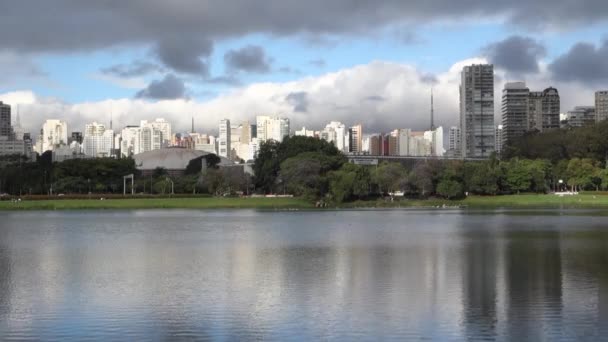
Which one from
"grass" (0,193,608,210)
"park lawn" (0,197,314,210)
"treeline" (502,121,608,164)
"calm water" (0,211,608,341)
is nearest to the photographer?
"calm water" (0,211,608,341)

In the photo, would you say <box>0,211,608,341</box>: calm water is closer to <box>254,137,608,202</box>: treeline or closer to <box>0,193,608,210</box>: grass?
<box>0,193,608,210</box>: grass

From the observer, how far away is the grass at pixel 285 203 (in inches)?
3718

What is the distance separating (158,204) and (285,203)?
15.8 meters

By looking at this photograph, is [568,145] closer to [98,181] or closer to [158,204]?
[158,204]

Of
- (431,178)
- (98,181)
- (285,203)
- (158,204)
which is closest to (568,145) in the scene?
(431,178)

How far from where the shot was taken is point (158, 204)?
10006cm

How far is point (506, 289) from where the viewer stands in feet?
78.9

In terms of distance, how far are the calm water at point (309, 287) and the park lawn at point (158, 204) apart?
2032 inches

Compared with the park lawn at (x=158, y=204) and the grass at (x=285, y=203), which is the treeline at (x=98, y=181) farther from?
the grass at (x=285, y=203)

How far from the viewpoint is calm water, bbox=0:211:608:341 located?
18438 mm

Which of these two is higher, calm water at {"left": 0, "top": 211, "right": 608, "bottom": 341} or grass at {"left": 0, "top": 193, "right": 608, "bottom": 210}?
grass at {"left": 0, "top": 193, "right": 608, "bottom": 210}

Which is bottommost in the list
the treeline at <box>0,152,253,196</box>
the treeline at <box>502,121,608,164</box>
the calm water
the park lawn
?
the calm water

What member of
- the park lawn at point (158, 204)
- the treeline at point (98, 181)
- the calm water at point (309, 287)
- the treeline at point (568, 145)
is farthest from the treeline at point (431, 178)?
the calm water at point (309, 287)

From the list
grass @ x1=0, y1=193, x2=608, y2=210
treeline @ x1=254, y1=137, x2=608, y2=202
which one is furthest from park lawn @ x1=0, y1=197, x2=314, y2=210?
treeline @ x1=254, y1=137, x2=608, y2=202
